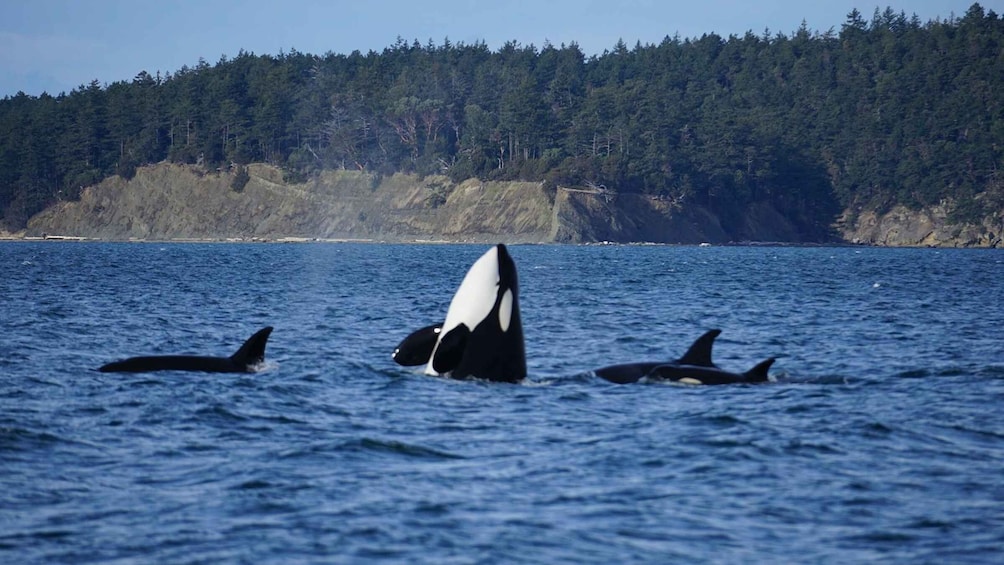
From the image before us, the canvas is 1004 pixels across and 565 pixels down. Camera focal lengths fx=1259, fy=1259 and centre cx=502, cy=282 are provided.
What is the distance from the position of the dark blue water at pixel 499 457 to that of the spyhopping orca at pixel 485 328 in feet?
1.19

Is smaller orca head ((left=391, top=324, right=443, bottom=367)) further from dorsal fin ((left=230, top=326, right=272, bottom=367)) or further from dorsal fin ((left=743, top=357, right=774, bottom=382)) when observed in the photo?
dorsal fin ((left=743, top=357, right=774, bottom=382))

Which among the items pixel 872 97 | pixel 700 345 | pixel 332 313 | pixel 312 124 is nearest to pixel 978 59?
pixel 872 97

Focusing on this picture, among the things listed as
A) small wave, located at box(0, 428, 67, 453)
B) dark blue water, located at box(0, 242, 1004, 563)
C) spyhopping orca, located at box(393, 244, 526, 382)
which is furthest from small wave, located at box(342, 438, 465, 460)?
small wave, located at box(0, 428, 67, 453)

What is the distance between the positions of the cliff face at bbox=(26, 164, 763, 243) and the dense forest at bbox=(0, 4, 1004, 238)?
2.90 metres

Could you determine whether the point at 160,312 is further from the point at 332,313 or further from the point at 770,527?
the point at 770,527

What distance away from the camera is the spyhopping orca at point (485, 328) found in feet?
54.0

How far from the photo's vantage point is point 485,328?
1688 centimetres

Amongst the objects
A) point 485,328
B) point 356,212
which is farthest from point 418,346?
point 356,212

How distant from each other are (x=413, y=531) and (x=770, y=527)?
10.5 feet

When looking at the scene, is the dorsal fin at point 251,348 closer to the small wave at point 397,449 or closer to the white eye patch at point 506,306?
the white eye patch at point 506,306

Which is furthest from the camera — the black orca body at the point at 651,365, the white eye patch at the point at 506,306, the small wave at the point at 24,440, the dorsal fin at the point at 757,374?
the black orca body at the point at 651,365

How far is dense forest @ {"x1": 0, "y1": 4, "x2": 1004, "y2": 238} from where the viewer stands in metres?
170

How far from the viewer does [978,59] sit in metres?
190

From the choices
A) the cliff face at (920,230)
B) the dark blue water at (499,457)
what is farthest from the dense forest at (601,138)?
the dark blue water at (499,457)
